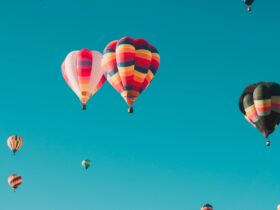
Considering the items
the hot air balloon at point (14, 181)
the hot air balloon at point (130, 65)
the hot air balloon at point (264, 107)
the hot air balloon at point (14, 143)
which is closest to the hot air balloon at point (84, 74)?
the hot air balloon at point (130, 65)

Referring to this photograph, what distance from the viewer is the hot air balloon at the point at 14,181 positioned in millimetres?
68738

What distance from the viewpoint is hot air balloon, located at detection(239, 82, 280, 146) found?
46.2m

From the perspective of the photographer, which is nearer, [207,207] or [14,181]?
[207,207]

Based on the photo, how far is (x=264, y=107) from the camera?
46.1m

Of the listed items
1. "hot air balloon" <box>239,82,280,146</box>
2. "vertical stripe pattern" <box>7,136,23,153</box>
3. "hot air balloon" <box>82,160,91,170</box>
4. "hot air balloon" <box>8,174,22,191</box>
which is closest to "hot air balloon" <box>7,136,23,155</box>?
"vertical stripe pattern" <box>7,136,23,153</box>

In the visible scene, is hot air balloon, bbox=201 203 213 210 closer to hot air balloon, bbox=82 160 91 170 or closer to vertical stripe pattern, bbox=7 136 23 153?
hot air balloon, bbox=82 160 91 170

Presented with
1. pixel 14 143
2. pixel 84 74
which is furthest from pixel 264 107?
pixel 14 143

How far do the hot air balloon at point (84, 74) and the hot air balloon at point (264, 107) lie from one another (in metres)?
10.2

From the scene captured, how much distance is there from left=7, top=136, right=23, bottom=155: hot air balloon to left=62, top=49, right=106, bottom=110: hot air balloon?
19.0 meters

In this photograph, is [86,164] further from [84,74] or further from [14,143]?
[84,74]

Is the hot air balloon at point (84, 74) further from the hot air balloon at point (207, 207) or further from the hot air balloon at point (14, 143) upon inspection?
the hot air balloon at point (14, 143)

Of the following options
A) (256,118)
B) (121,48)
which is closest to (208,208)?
(256,118)

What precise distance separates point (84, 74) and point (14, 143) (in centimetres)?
2066

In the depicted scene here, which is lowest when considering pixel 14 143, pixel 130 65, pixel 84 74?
pixel 130 65
